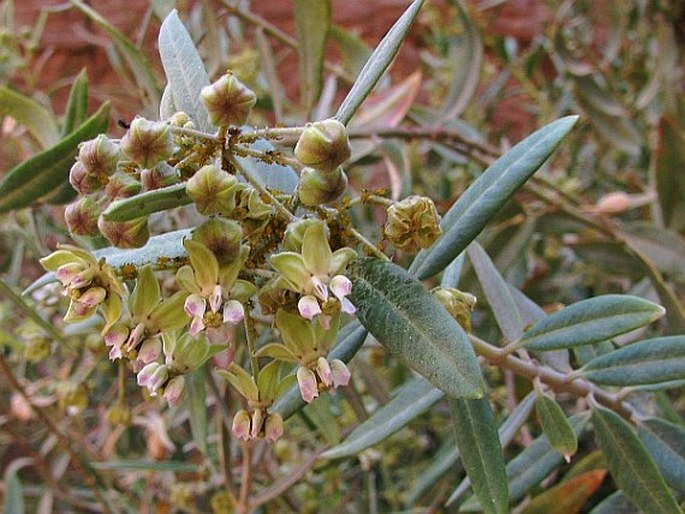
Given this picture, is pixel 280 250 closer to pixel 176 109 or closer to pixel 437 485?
pixel 176 109

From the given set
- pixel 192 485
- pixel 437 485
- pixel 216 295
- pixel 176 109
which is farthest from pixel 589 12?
pixel 216 295

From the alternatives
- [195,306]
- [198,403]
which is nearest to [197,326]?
[195,306]

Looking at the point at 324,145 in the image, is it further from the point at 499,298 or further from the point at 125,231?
the point at 499,298

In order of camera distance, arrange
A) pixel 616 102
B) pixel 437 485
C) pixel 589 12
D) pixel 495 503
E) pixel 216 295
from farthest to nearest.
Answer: pixel 589 12 → pixel 616 102 → pixel 437 485 → pixel 495 503 → pixel 216 295

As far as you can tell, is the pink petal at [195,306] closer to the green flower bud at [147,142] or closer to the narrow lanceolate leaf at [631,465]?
the green flower bud at [147,142]

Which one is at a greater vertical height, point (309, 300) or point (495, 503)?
point (309, 300)


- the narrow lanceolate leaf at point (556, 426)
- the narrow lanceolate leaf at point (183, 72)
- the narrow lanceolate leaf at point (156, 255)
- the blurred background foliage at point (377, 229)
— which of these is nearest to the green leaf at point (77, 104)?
the blurred background foliage at point (377, 229)
